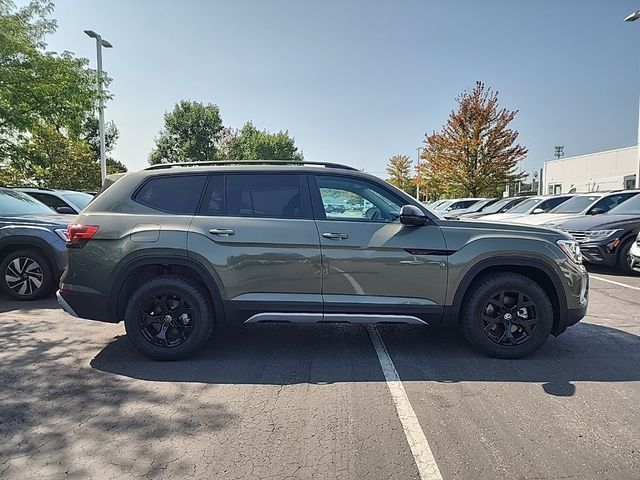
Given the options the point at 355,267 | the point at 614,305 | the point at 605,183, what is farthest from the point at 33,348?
the point at 605,183

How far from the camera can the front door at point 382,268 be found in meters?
4.17

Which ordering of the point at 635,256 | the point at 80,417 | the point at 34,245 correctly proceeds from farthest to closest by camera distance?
the point at 635,256
the point at 34,245
the point at 80,417

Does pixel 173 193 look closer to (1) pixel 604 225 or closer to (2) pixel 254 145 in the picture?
(1) pixel 604 225

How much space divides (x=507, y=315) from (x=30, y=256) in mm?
6529

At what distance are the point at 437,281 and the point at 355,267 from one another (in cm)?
78

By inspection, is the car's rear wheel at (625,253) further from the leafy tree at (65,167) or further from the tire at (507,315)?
the leafy tree at (65,167)

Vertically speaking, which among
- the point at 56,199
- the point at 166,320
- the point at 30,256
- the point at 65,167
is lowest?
the point at 166,320

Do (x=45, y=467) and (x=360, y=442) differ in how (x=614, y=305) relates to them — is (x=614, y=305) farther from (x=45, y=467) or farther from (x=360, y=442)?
(x=45, y=467)

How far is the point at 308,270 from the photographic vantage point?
4188 mm

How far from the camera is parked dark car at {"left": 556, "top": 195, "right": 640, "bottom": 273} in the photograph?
9.03m

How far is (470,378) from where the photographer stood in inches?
152

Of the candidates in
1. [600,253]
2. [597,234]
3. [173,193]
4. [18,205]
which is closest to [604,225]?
[597,234]

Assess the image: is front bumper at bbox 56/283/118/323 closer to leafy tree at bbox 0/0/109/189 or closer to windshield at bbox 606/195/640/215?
leafy tree at bbox 0/0/109/189

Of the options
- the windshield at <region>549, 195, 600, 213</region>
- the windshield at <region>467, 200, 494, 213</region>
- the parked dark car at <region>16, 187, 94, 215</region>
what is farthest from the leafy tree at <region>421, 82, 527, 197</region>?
the parked dark car at <region>16, 187, 94, 215</region>
